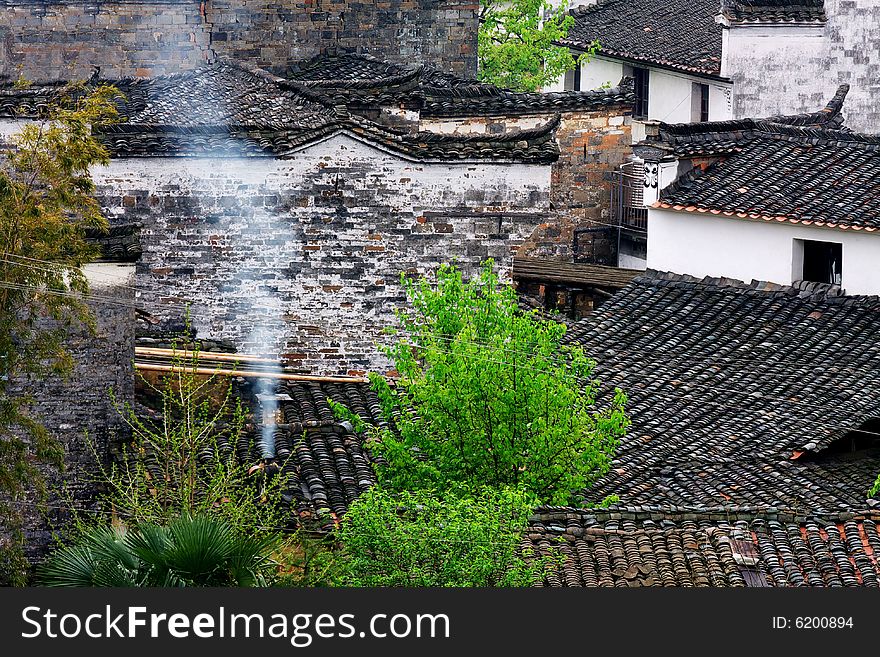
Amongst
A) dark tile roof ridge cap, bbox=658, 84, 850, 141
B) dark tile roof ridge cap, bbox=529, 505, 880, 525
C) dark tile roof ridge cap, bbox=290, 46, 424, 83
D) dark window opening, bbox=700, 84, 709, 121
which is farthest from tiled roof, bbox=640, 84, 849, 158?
dark tile roof ridge cap, bbox=529, 505, 880, 525

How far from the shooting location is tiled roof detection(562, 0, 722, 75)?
38344 millimetres

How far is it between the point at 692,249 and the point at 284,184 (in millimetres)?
6676

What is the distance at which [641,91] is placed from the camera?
40.4 meters

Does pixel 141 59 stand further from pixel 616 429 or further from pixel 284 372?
pixel 616 429

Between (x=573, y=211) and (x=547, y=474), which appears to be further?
(x=573, y=211)

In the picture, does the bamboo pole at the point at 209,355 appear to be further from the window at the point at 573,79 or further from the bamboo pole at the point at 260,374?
the window at the point at 573,79

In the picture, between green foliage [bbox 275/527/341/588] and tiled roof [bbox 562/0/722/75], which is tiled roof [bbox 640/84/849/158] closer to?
tiled roof [bbox 562/0/722/75]

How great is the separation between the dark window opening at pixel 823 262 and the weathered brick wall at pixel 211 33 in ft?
26.0

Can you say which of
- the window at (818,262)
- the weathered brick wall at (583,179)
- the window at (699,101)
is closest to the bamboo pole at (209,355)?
the window at (818,262)

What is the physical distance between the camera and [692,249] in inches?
1014

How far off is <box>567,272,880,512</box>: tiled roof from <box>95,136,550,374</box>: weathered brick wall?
268cm

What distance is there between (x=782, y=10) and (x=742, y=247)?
9658mm

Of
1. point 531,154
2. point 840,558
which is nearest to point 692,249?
point 531,154

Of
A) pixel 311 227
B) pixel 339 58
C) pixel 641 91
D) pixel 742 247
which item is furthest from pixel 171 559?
pixel 641 91
